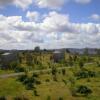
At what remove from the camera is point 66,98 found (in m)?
34.7

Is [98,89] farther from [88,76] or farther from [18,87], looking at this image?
[88,76]

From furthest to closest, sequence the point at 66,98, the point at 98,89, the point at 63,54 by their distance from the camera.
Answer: the point at 63,54 < the point at 98,89 < the point at 66,98

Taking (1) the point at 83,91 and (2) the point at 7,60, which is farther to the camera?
(2) the point at 7,60

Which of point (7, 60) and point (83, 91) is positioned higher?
point (7, 60)

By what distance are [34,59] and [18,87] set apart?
4651 centimetres

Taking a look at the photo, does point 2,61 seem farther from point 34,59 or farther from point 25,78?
point 25,78

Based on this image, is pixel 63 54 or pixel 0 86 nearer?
pixel 0 86

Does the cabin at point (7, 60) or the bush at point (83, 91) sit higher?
the cabin at point (7, 60)

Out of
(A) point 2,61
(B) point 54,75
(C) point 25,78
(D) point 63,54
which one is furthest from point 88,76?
(D) point 63,54

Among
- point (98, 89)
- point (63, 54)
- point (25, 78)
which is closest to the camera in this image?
→ point (98, 89)

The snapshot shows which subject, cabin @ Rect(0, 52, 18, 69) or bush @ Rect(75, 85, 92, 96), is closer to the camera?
bush @ Rect(75, 85, 92, 96)

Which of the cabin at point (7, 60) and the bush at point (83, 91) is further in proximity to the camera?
the cabin at point (7, 60)

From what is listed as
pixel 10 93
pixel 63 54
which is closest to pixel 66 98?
pixel 10 93

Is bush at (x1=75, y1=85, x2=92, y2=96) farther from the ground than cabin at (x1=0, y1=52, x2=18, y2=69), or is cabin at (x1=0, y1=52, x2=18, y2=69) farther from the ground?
cabin at (x1=0, y1=52, x2=18, y2=69)
